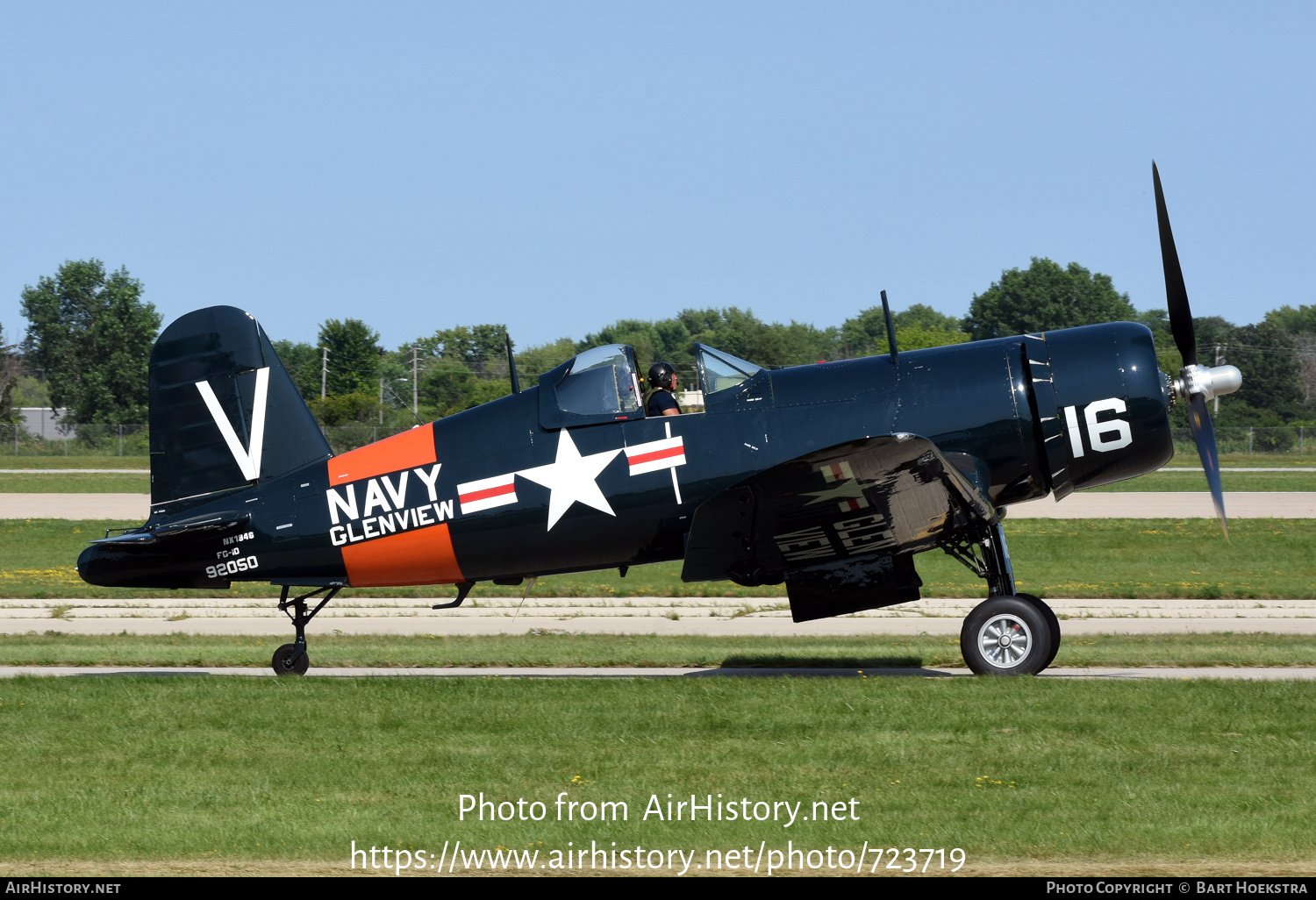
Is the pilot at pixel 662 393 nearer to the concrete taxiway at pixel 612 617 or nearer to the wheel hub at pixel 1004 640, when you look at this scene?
the wheel hub at pixel 1004 640

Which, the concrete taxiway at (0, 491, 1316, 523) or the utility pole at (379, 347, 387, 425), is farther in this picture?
the utility pole at (379, 347, 387, 425)

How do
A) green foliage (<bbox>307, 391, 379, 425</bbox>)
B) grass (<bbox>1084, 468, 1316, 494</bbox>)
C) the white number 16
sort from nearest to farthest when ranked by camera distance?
the white number 16 < grass (<bbox>1084, 468, 1316, 494</bbox>) < green foliage (<bbox>307, 391, 379, 425</bbox>)

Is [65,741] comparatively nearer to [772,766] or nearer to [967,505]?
[772,766]

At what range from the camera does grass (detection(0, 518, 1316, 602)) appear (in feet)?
63.5

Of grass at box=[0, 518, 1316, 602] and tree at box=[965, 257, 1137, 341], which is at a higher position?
tree at box=[965, 257, 1137, 341]

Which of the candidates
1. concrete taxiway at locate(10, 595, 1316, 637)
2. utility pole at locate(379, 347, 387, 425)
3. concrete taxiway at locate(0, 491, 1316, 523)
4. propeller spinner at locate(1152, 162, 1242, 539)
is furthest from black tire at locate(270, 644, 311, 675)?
utility pole at locate(379, 347, 387, 425)

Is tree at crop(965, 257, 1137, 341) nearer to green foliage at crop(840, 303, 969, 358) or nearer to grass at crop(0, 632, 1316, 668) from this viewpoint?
green foliage at crop(840, 303, 969, 358)

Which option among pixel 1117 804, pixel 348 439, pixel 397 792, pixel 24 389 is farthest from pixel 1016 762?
pixel 24 389

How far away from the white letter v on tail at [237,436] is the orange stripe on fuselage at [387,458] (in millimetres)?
683

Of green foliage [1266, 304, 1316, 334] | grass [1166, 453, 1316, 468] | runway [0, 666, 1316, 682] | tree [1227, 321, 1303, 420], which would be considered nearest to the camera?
runway [0, 666, 1316, 682]

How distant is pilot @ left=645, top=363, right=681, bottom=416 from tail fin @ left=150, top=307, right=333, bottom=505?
3.13m

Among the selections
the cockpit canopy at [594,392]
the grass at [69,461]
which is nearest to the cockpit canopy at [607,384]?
the cockpit canopy at [594,392]

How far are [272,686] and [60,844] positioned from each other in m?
3.92

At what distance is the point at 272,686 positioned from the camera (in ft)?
33.1
